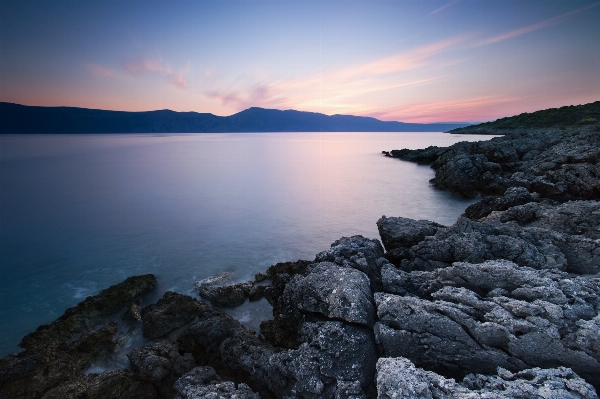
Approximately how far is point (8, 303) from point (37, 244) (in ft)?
15.6

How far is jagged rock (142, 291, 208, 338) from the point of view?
678cm

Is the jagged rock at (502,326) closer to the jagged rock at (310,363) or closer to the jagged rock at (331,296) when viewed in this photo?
the jagged rock at (331,296)

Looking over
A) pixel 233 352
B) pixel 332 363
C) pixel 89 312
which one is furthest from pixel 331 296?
pixel 89 312

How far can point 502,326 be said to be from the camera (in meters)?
3.98

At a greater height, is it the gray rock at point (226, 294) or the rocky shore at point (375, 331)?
the rocky shore at point (375, 331)

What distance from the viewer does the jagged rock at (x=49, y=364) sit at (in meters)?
5.03

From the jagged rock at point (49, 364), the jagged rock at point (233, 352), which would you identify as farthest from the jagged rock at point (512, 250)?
the jagged rock at point (49, 364)

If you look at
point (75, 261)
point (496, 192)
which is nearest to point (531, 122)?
point (496, 192)

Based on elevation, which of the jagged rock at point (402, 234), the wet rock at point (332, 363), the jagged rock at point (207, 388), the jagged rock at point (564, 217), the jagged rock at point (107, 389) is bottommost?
the jagged rock at point (107, 389)

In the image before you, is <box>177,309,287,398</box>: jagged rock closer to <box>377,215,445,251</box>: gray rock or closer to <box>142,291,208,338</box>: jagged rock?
<box>142,291,208,338</box>: jagged rock

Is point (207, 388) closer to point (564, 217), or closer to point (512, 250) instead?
point (512, 250)

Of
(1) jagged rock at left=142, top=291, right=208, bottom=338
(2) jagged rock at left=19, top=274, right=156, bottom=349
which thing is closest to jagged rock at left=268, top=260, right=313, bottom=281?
(1) jagged rock at left=142, top=291, right=208, bottom=338

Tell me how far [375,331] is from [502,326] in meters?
1.74

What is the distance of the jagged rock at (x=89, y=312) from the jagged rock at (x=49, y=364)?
0.49m
